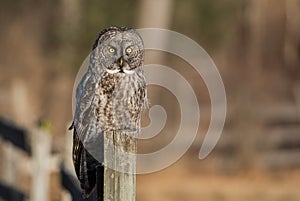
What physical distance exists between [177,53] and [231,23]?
5.84 ft

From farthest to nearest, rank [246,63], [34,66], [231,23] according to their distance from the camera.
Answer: [246,63] < [231,23] < [34,66]

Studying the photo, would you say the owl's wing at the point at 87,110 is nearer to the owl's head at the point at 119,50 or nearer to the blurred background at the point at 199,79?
the owl's head at the point at 119,50

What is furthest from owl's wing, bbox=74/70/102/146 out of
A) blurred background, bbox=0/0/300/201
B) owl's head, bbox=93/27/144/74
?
blurred background, bbox=0/0/300/201

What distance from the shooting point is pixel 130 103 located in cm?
642

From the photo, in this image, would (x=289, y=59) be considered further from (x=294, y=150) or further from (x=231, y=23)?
(x=294, y=150)

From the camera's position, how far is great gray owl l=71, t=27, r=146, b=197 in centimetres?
600

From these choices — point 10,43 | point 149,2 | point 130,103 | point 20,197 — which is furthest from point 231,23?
point 130,103

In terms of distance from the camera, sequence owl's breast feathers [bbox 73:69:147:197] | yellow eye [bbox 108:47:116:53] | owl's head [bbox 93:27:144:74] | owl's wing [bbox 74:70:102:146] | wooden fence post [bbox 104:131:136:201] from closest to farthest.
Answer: wooden fence post [bbox 104:131:136:201] < owl's breast feathers [bbox 73:69:147:197] < owl's wing [bbox 74:70:102:146] < owl's head [bbox 93:27:144:74] < yellow eye [bbox 108:47:116:53]

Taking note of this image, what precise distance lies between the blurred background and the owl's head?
6779 mm

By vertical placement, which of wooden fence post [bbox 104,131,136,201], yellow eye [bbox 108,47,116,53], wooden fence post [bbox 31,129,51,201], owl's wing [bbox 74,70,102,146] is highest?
yellow eye [bbox 108,47,116,53]

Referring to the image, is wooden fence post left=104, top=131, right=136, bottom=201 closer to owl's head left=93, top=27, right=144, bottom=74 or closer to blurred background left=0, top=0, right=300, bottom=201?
owl's head left=93, top=27, right=144, bottom=74

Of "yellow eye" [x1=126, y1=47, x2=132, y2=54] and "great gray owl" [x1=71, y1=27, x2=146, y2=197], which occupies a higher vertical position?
"yellow eye" [x1=126, y1=47, x2=132, y2=54]

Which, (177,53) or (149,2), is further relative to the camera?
(177,53)

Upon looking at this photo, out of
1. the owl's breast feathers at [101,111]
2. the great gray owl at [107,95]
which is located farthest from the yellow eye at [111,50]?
the owl's breast feathers at [101,111]
